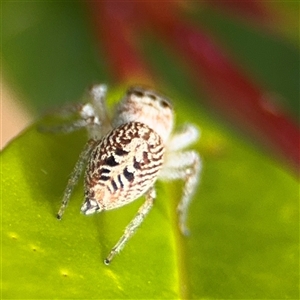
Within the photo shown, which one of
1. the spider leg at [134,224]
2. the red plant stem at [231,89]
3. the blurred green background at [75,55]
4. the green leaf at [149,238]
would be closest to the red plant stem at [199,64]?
the red plant stem at [231,89]

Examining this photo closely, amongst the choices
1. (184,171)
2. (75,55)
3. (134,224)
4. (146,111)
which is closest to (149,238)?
(134,224)

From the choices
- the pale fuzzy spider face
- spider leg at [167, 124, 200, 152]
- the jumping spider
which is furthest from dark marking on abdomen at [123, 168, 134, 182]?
spider leg at [167, 124, 200, 152]

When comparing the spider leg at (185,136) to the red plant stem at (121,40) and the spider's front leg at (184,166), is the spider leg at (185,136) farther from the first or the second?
the red plant stem at (121,40)

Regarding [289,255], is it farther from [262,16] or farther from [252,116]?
[262,16]

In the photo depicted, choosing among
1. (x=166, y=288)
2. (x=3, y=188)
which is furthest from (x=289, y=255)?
(x=3, y=188)

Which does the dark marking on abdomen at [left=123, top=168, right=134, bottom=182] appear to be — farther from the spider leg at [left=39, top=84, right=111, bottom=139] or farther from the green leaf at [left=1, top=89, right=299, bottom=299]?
the spider leg at [left=39, top=84, right=111, bottom=139]

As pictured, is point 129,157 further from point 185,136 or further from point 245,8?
point 245,8

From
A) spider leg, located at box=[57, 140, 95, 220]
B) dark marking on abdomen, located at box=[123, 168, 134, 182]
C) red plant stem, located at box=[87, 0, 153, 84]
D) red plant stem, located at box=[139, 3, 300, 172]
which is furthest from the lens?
red plant stem, located at box=[87, 0, 153, 84]
